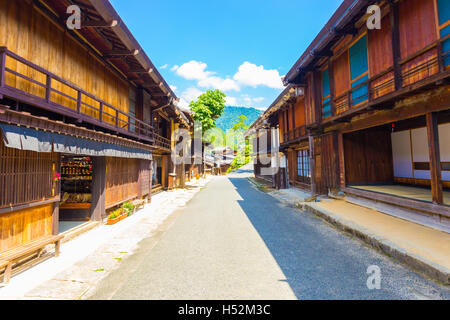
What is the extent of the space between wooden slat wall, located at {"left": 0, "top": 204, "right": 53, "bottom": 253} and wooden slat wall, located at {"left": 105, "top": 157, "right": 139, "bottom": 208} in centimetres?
289

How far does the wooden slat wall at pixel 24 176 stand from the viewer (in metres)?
4.39

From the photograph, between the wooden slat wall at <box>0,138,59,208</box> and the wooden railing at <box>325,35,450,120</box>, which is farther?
the wooden railing at <box>325,35,450,120</box>

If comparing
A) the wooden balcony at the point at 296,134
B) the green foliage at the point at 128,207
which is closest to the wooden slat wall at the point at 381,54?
the wooden balcony at the point at 296,134

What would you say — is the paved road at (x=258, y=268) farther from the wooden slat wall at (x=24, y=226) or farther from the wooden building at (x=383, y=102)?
the wooden building at (x=383, y=102)

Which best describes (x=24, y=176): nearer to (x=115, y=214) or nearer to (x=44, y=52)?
(x=44, y=52)

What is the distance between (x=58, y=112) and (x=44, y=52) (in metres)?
1.87

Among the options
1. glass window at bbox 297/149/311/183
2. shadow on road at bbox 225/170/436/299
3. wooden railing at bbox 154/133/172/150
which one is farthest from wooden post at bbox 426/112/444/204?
wooden railing at bbox 154/133/172/150

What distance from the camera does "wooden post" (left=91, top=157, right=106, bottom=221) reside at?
26.2ft

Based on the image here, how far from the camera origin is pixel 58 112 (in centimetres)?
520

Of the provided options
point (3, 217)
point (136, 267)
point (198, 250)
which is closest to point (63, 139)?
point (3, 217)

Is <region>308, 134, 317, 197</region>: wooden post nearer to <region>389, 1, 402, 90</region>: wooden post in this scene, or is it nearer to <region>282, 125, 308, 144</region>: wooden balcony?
<region>282, 125, 308, 144</region>: wooden balcony

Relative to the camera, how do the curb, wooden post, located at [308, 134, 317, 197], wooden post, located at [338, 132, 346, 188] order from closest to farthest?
the curb
wooden post, located at [338, 132, 346, 188]
wooden post, located at [308, 134, 317, 197]

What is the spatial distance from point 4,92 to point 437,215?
11.0m

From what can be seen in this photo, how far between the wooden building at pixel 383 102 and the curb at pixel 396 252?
2152mm
